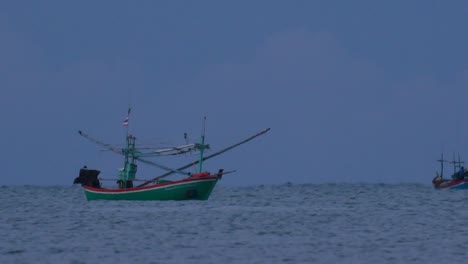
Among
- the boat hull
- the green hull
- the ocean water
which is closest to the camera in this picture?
the ocean water

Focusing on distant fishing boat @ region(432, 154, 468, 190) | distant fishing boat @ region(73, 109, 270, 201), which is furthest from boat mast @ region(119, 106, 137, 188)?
distant fishing boat @ region(432, 154, 468, 190)

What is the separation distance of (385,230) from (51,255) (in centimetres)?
1912

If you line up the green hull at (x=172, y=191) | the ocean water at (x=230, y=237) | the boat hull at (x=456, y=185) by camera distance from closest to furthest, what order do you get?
the ocean water at (x=230, y=237) < the green hull at (x=172, y=191) < the boat hull at (x=456, y=185)

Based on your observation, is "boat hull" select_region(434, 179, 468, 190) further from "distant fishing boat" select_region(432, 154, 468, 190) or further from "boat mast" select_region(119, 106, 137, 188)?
"boat mast" select_region(119, 106, 137, 188)

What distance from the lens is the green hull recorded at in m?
74.5

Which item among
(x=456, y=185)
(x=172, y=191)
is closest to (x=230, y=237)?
(x=172, y=191)

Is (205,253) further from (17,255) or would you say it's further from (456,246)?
(456,246)

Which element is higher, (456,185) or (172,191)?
(456,185)

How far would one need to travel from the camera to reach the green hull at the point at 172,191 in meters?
74.5


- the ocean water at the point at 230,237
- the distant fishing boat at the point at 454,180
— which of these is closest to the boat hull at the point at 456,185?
the distant fishing boat at the point at 454,180

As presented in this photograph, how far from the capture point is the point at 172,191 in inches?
2938

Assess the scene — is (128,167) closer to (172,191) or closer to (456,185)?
(172,191)

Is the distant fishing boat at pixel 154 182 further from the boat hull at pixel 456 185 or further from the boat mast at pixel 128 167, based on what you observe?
the boat hull at pixel 456 185

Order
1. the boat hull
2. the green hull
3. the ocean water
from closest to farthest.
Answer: the ocean water
the green hull
the boat hull
